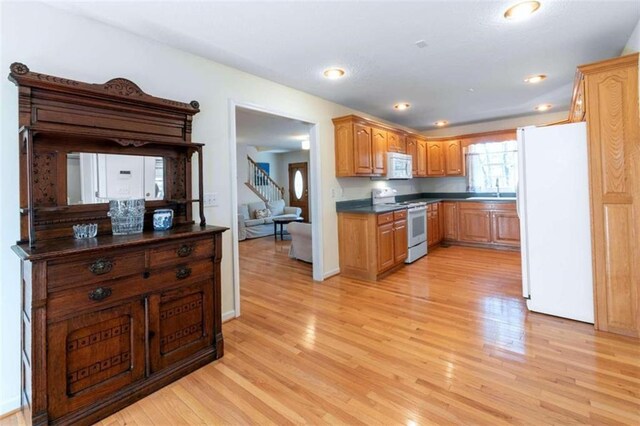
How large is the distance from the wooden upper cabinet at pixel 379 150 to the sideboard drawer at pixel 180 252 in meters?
3.00

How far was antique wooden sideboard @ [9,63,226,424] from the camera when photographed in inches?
60.2

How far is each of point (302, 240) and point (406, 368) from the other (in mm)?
3136

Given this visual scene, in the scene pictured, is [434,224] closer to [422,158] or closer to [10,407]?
[422,158]

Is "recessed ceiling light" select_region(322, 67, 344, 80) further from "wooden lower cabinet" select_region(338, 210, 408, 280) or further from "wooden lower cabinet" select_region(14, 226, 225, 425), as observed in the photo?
"wooden lower cabinet" select_region(14, 226, 225, 425)

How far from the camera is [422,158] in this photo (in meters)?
6.14

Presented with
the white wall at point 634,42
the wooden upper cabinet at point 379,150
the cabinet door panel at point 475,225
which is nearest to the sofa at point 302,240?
the wooden upper cabinet at point 379,150

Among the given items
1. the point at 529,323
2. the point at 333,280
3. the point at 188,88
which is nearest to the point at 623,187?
the point at 529,323

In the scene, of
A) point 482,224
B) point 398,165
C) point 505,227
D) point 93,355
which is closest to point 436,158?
point 482,224

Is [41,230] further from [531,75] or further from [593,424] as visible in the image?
[531,75]

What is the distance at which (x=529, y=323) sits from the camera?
8.73ft

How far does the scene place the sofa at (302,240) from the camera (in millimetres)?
4879

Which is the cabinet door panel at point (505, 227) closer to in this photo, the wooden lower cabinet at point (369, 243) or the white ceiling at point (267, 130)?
the wooden lower cabinet at point (369, 243)

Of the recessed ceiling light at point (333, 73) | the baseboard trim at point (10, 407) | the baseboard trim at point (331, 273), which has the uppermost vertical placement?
the recessed ceiling light at point (333, 73)

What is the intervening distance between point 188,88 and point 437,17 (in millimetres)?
1997
